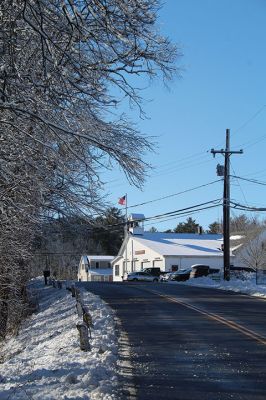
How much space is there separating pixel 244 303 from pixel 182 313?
17.1 ft

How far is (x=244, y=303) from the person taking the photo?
23.6 m

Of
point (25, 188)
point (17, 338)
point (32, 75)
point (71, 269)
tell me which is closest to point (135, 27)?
point (32, 75)

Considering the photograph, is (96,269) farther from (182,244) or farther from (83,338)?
(83,338)

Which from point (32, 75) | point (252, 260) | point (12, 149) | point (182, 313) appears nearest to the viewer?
point (32, 75)

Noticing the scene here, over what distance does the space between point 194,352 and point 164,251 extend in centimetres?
5699

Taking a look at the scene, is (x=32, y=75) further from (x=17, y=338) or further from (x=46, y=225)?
(x=17, y=338)

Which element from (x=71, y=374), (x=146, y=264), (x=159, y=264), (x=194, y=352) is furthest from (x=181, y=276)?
(x=71, y=374)

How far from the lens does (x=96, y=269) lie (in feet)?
313

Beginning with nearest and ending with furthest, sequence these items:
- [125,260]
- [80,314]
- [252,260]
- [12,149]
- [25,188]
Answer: [12,149] < [25,188] < [80,314] < [252,260] < [125,260]

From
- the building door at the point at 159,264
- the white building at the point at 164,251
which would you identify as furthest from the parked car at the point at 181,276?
the building door at the point at 159,264

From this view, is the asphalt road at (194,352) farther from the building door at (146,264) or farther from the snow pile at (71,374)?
the building door at (146,264)

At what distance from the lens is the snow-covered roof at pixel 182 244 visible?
68.8m

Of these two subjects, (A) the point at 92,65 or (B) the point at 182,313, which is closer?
(A) the point at 92,65

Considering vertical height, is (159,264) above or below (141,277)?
above
